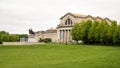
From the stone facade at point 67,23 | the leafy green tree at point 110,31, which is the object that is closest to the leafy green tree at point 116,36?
the leafy green tree at point 110,31

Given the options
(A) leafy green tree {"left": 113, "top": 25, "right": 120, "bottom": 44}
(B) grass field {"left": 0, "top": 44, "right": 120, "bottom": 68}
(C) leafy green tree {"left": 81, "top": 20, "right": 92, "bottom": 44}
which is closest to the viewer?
(B) grass field {"left": 0, "top": 44, "right": 120, "bottom": 68}

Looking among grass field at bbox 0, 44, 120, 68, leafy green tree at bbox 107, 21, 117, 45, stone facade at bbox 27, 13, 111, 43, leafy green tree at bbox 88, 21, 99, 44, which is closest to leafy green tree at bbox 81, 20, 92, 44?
leafy green tree at bbox 88, 21, 99, 44

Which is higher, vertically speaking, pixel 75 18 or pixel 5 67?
pixel 75 18

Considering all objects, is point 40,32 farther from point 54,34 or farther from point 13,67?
point 13,67

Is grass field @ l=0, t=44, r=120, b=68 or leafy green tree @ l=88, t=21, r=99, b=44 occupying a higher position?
leafy green tree @ l=88, t=21, r=99, b=44

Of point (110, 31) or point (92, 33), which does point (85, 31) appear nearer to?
point (92, 33)

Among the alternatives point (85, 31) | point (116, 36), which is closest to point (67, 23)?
point (85, 31)

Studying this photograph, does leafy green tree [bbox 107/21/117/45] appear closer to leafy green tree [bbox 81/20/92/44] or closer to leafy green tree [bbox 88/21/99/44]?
leafy green tree [bbox 88/21/99/44]

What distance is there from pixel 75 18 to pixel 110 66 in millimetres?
90492

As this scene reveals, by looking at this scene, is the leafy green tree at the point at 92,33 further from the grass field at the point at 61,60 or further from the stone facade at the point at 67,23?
the grass field at the point at 61,60

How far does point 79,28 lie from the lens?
89.8m

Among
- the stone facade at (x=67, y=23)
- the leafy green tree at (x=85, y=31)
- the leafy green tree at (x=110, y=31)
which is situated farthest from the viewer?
the stone facade at (x=67, y=23)

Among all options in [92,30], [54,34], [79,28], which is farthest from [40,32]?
[92,30]

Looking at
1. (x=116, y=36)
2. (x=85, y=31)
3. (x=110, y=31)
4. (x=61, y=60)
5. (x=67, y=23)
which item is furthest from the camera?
(x=67, y=23)
